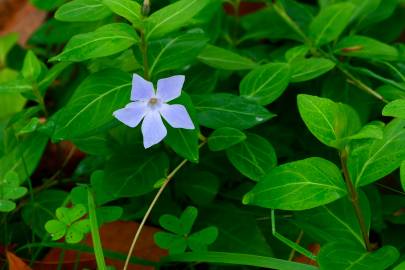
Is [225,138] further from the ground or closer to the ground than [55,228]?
further from the ground

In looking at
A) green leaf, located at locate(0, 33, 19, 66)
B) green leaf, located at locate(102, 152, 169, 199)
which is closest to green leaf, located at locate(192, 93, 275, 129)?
green leaf, located at locate(102, 152, 169, 199)

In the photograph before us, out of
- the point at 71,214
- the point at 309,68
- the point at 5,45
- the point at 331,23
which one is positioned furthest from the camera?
the point at 5,45

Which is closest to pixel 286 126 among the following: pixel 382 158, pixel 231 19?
pixel 231 19

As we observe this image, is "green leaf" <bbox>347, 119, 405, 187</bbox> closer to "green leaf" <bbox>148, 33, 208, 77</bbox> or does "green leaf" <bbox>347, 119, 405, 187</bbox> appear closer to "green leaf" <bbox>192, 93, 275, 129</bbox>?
"green leaf" <bbox>192, 93, 275, 129</bbox>

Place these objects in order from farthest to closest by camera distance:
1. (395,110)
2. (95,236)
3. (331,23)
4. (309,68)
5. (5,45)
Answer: (5,45)
(331,23)
(309,68)
(95,236)
(395,110)

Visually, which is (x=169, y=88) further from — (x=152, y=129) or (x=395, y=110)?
(x=395, y=110)

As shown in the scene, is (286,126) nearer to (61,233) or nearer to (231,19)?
(231,19)

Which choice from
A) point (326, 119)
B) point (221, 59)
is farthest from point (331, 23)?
point (326, 119)
